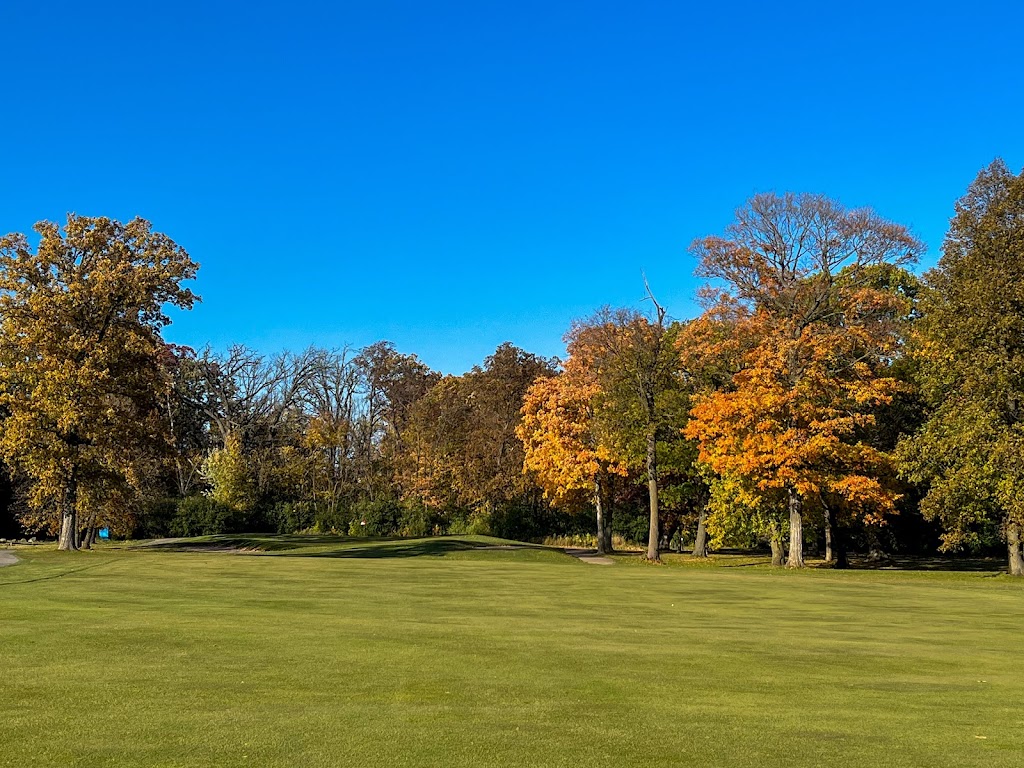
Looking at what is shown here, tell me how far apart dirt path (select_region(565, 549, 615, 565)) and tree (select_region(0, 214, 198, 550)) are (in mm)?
21767

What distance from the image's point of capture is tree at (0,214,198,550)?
125 feet

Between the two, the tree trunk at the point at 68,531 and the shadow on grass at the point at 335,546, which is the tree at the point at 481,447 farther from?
the tree trunk at the point at 68,531

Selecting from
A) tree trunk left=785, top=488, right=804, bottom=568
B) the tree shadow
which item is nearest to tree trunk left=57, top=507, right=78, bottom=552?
the tree shadow

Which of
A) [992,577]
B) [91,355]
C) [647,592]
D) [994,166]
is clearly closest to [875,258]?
[994,166]

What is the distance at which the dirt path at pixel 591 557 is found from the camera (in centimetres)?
4509

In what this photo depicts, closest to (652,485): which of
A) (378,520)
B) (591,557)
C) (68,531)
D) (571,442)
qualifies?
(591,557)

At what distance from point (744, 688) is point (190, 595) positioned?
14.3 metres

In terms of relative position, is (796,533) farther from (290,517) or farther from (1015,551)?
(290,517)

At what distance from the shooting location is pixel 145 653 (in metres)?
11.5

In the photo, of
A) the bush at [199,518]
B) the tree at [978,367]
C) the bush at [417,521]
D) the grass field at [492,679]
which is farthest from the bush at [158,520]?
the tree at [978,367]

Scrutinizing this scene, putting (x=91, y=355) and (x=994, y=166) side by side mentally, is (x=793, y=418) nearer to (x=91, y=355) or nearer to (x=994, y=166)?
(x=994, y=166)

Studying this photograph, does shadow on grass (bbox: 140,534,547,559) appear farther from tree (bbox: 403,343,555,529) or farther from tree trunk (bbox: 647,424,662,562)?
tree (bbox: 403,343,555,529)

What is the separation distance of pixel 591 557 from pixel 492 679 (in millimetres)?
40506

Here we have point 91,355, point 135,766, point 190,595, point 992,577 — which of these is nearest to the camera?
point 135,766
